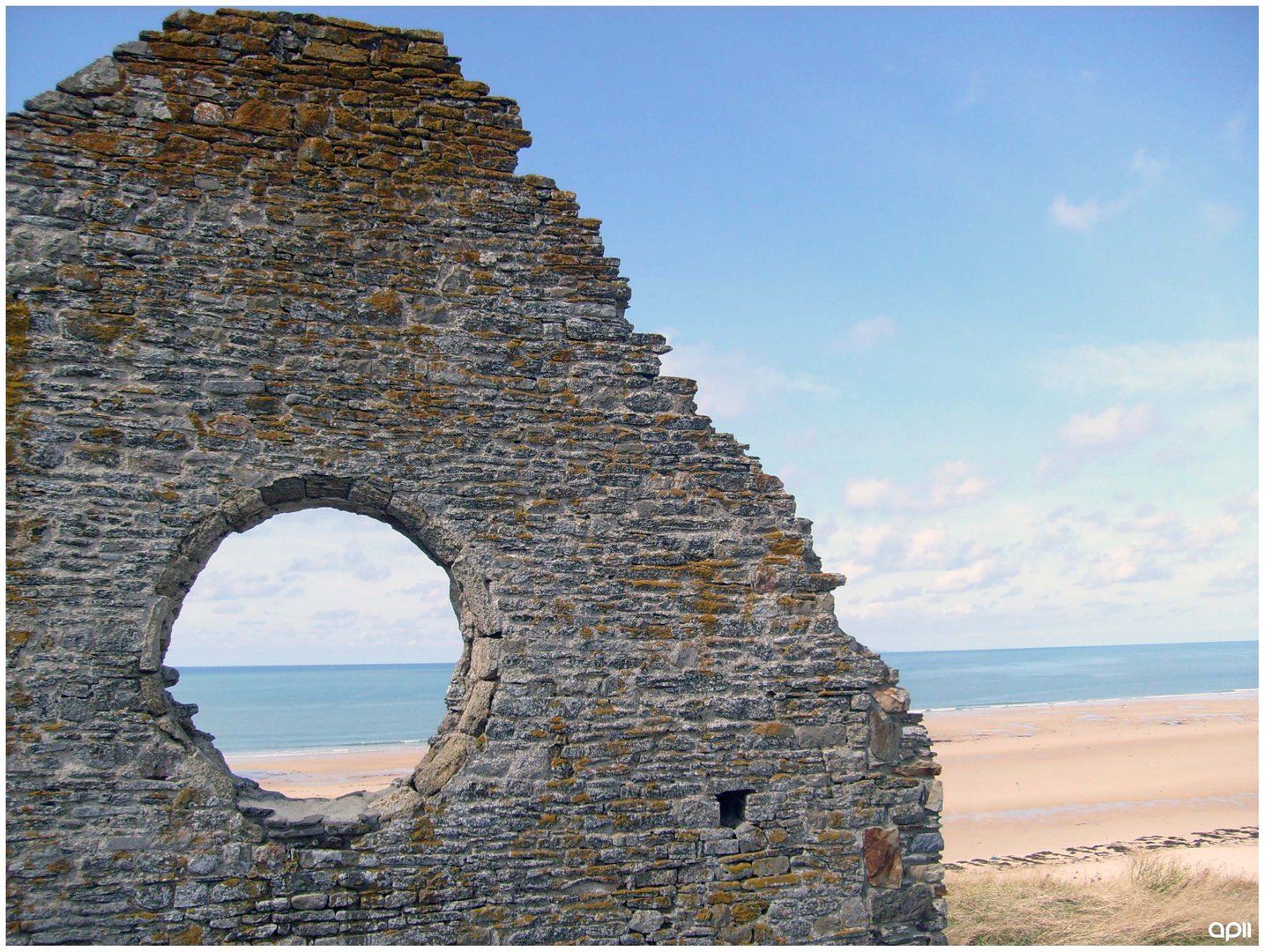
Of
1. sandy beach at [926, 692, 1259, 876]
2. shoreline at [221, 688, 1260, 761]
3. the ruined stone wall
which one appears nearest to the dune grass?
sandy beach at [926, 692, 1259, 876]

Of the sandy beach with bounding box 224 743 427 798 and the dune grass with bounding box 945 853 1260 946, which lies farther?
the sandy beach with bounding box 224 743 427 798

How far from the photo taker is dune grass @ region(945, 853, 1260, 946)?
7.45 m

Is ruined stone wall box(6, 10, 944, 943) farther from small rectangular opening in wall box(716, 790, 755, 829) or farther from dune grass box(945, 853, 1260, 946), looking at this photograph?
dune grass box(945, 853, 1260, 946)

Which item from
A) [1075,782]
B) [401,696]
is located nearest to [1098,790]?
[1075,782]

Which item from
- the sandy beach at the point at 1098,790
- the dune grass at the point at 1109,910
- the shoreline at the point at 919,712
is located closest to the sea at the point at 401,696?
the shoreline at the point at 919,712

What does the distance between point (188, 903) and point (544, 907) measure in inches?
69.6

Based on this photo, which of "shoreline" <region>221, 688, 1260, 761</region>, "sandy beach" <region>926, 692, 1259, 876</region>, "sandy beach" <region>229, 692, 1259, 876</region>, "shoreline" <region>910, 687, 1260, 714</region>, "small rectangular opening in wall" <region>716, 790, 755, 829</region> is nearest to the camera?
"small rectangular opening in wall" <region>716, 790, 755, 829</region>

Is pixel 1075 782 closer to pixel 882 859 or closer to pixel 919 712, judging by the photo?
pixel 919 712

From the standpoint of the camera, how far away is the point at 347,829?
468 centimetres

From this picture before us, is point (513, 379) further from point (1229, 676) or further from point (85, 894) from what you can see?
point (1229, 676)

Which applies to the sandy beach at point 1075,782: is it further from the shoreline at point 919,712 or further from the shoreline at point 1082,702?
the shoreline at point 1082,702

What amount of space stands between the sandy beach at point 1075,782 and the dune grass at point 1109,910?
68.7 inches

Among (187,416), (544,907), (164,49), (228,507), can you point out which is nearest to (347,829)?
(544,907)

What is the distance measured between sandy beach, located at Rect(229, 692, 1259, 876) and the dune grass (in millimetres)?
1745
